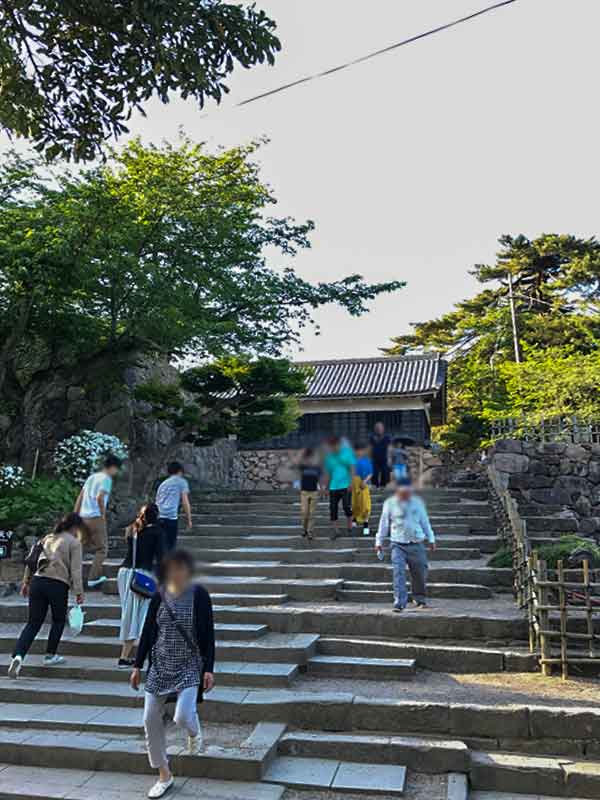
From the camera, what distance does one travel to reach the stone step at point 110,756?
5125 millimetres

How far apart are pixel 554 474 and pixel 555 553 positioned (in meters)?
7.92

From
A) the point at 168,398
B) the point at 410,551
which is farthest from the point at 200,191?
the point at 410,551

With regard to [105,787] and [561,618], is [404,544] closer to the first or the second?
[561,618]

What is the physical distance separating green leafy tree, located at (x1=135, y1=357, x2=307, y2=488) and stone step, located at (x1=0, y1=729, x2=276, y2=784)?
935cm

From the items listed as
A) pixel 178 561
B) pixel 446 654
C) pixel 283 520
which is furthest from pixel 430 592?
pixel 178 561

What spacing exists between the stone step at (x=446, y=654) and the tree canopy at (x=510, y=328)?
12.2 m

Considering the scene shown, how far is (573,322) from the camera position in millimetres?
24312

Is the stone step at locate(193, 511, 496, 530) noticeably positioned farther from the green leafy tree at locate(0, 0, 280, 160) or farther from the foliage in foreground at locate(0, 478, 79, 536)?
the green leafy tree at locate(0, 0, 280, 160)

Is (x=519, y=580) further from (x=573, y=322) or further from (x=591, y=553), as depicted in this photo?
(x=573, y=322)

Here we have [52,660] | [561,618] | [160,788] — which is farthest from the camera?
[52,660]

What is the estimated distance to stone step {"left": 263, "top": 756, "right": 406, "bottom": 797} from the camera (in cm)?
495

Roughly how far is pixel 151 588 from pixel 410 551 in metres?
3.45

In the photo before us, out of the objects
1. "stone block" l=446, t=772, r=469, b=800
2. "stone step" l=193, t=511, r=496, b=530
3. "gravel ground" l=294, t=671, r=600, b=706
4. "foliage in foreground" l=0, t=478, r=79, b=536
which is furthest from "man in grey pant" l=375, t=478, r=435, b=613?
"foliage in foreground" l=0, t=478, r=79, b=536

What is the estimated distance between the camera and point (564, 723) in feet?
18.2
